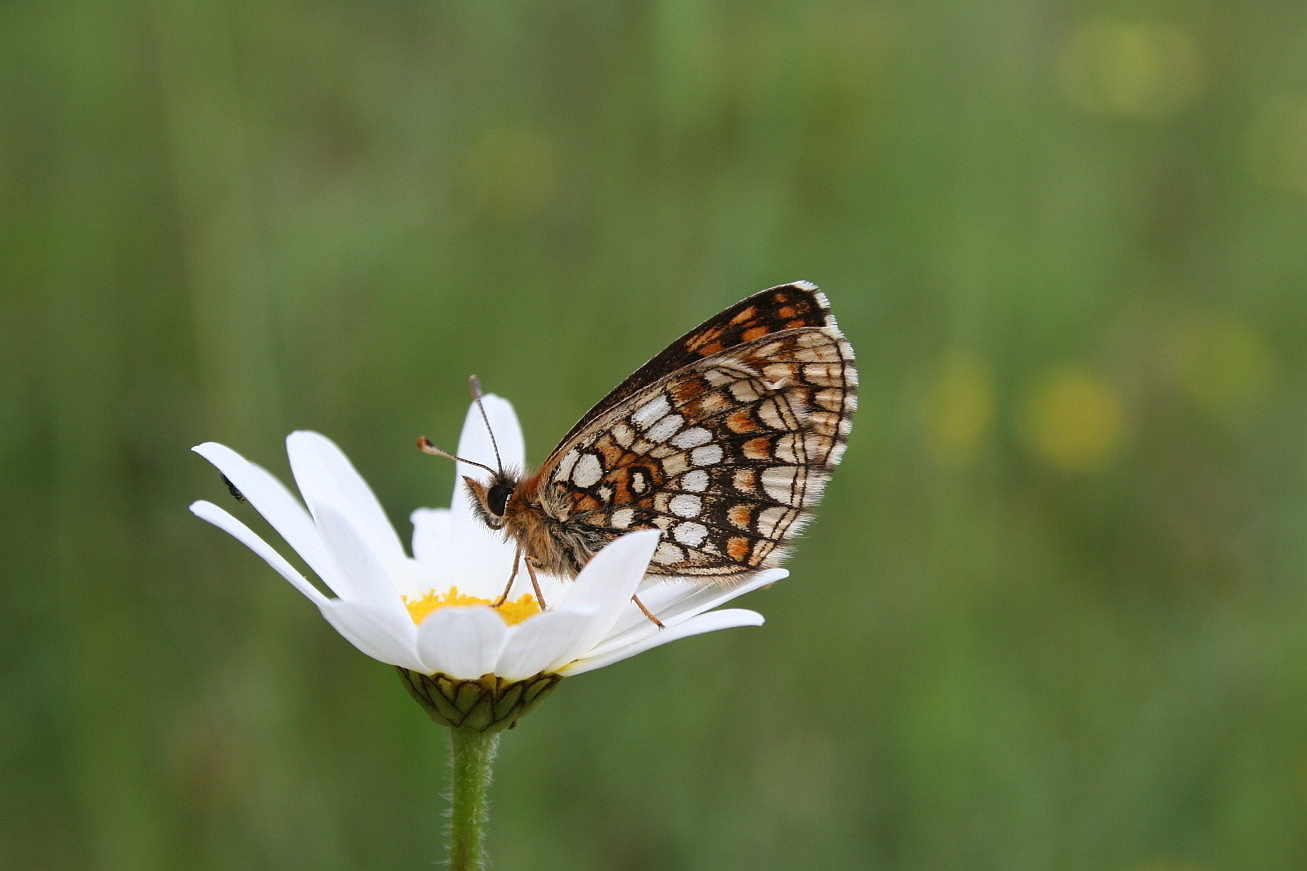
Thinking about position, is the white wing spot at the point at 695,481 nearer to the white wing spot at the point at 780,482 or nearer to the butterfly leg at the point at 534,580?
the white wing spot at the point at 780,482

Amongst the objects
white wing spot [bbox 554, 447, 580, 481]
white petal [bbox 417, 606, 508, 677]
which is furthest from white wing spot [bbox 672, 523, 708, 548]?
white petal [bbox 417, 606, 508, 677]

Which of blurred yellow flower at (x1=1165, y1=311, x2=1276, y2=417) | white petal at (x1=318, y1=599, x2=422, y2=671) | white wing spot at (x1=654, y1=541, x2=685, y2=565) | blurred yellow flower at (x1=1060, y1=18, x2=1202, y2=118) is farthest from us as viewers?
blurred yellow flower at (x1=1060, y1=18, x2=1202, y2=118)

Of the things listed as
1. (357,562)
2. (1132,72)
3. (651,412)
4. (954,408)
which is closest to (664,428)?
(651,412)

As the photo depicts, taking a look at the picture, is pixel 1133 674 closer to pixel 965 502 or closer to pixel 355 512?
pixel 965 502

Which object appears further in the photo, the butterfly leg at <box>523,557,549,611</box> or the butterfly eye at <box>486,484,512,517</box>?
the butterfly eye at <box>486,484,512,517</box>

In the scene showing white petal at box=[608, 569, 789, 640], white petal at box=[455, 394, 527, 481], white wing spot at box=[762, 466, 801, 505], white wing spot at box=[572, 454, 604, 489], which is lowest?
white petal at box=[608, 569, 789, 640]

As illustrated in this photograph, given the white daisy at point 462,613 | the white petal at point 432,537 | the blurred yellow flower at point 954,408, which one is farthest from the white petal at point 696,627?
the blurred yellow flower at point 954,408

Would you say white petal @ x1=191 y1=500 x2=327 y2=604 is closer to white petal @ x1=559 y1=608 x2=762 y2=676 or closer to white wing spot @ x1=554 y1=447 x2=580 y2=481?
white petal @ x1=559 y1=608 x2=762 y2=676
